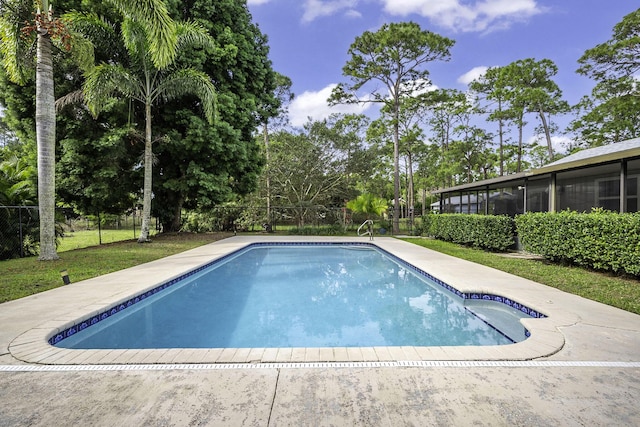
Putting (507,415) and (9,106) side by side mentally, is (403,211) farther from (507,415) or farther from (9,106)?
(507,415)

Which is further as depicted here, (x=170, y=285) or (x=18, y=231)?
(x=18, y=231)

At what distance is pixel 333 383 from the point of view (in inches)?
88.0

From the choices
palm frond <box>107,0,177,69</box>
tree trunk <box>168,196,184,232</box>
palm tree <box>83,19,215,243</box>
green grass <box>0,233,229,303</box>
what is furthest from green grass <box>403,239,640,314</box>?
tree trunk <box>168,196,184,232</box>

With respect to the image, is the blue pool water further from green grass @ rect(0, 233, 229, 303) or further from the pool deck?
green grass @ rect(0, 233, 229, 303)

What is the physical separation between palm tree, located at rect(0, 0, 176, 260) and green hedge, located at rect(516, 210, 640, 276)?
10605 millimetres

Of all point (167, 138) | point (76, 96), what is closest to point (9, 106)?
point (76, 96)

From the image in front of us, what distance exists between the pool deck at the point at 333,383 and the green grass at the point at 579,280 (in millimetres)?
1232

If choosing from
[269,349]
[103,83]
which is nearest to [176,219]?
[103,83]

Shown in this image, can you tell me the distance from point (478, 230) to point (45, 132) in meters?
12.2

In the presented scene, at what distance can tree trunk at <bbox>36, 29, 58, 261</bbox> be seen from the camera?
7043 mm

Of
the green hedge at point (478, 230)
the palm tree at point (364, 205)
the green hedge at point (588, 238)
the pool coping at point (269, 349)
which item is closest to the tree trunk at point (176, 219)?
the pool coping at point (269, 349)

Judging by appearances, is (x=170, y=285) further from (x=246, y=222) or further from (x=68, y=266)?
(x=246, y=222)

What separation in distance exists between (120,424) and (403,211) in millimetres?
33705

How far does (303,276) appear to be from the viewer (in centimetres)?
752
